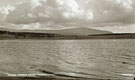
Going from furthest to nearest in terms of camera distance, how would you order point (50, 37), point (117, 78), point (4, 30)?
point (50, 37), point (4, 30), point (117, 78)

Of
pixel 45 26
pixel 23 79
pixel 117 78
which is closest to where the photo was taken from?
pixel 23 79

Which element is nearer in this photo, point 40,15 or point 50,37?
point 40,15

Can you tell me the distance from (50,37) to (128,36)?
55.6m

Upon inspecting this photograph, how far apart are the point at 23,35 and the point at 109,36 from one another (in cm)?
7368

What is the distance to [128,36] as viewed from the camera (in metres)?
145

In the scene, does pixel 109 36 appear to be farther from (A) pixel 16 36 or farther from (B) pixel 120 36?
(A) pixel 16 36

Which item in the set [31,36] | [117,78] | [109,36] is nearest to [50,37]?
[31,36]

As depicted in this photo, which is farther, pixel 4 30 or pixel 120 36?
pixel 120 36

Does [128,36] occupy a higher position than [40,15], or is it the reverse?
[40,15]

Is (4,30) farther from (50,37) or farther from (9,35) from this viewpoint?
(50,37)

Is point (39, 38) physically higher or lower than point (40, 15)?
lower

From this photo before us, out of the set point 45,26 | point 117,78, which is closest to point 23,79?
point 117,78

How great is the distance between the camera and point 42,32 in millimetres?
143250

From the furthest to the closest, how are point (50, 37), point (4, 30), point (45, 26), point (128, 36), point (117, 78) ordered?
point (45, 26) < point (50, 37) < point (128, 36) < point (4, 30) < point (117, 78)
